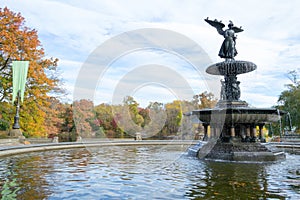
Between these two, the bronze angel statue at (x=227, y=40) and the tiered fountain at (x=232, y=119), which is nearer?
the tiered fountain at (x=232, y=119)

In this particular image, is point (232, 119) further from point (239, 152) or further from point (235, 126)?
point (239, 152)

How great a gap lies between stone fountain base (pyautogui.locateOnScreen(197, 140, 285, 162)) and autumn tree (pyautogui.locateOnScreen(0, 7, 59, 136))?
1568 cm

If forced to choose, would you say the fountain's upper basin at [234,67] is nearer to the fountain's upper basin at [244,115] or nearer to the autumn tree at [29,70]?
the fountain's upper basin at [244,115]

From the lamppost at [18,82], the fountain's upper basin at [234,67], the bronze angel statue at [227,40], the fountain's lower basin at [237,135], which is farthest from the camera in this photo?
the lamppost at [18,82]

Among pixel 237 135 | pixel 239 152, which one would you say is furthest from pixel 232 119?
pixel 239 152

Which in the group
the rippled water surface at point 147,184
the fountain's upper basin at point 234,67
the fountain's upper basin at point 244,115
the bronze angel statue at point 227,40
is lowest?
the rippled water surface at point 147,184

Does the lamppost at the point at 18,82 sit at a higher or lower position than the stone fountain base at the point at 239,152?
higher

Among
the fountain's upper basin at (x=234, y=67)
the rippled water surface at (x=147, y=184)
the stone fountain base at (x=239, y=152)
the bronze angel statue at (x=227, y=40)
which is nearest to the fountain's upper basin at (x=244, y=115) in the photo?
the stone fountain base at (x=239, y=152)

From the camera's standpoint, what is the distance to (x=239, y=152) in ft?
35.1

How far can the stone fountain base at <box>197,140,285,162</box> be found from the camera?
10617 mm

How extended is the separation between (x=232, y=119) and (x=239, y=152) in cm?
150

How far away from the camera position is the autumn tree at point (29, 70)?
20062mm

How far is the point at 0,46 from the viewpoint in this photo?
65.4ft

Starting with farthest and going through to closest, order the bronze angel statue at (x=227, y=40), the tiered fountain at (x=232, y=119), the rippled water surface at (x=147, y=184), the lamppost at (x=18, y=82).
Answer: the lamppost at (x=18, y=82) < the bronze angel statue at (x=227, y=40) < the tiered fountain at (x=232, y=119) < the rippled water surface at (x=147, y=184)
